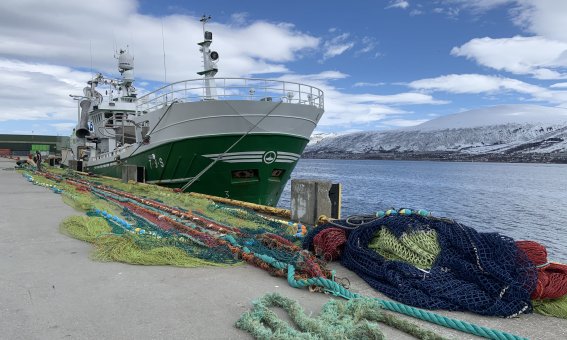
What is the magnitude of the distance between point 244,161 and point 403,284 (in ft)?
30.3

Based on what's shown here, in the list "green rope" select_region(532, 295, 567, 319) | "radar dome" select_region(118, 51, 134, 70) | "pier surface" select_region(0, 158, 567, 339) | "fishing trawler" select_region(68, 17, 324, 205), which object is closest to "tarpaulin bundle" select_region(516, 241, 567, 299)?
"green rope" select_region(532, 295, 567, 319)

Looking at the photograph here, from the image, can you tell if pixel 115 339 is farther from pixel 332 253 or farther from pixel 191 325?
pixel 332 253

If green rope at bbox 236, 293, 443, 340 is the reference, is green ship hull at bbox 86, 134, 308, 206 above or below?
above

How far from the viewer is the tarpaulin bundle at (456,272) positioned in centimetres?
340

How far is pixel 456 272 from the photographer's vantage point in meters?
3.82

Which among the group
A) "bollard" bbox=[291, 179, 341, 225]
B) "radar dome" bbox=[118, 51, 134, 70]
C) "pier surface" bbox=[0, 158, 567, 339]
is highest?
"radar dome" bbox=[118, 51, 134, 70]

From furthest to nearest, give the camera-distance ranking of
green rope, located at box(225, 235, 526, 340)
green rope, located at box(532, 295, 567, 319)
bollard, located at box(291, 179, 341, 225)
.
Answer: bollard, located at box(291, 179, 341, 225)
green rope, located at box(532, 295, 567, 319)
green rope, located at box(225, 235, 526, 340)

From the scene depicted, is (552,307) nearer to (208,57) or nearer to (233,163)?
(233,163)

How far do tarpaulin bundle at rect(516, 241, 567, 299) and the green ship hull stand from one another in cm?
924

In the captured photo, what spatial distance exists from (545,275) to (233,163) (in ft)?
32.3

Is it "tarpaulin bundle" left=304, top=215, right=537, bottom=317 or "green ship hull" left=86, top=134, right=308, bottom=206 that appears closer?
"tarpaulin bundle" left=304, top=215, right=537, bottom=317

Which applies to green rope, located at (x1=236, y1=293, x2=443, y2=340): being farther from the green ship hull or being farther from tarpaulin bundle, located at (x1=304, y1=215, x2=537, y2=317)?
the green ship hull

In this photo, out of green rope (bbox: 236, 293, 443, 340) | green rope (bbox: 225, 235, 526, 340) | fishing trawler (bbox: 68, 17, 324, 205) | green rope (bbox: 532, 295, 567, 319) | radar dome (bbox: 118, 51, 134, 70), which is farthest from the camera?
→ radar dome (bbox: 118, 51, 134, 70)

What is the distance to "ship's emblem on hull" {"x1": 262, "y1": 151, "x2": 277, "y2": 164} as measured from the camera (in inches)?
499
